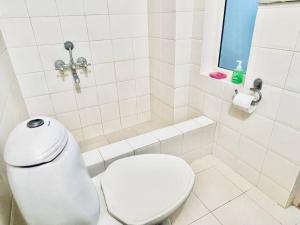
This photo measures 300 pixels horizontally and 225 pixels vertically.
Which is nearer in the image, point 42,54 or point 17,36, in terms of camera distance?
point 17,36

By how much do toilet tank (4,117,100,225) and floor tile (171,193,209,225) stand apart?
0.66 m

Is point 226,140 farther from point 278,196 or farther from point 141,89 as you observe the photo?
point 141,89

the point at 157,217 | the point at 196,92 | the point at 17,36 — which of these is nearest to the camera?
the point at 157,217

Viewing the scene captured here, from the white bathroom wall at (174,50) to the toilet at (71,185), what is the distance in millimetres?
778

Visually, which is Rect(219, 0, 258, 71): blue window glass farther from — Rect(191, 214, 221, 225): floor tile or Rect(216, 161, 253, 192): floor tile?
Rect(191, 214, 221, 225): floor tile

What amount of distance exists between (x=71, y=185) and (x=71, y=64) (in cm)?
111

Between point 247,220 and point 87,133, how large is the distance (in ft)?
4.61

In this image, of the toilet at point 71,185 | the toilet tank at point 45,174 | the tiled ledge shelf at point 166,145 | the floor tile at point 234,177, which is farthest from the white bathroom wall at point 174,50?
the toilet tank at point 45,174

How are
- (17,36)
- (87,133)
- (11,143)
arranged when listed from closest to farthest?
(11,143), (17,36), (87,133)

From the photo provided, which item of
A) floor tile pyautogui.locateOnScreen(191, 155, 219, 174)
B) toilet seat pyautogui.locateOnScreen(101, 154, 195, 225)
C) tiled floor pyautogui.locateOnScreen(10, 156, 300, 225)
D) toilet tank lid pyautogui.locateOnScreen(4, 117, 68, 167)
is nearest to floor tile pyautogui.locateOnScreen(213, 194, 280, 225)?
tiled floor pyautogui.locateOnScreen(10, 156, 300, 225)

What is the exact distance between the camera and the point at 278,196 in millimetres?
1237

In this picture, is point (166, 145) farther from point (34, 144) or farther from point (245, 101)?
point (34, 144)

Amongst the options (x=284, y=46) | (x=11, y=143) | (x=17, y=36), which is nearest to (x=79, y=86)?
(x=17, y=36)

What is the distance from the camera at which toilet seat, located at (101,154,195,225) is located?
83 cm
